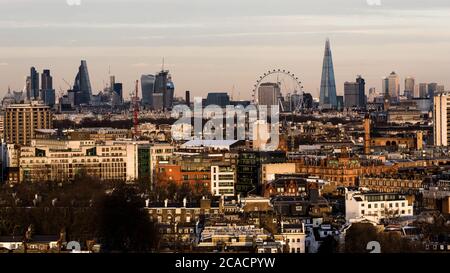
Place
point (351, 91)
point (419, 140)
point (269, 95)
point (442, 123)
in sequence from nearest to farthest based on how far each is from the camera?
point (351, 91) < point (269, 95) < point (442, 123) < point (419, 140)

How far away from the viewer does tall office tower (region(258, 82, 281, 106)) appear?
18428 mm

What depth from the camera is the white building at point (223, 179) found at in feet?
48.3

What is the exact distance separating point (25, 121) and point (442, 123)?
766 cm

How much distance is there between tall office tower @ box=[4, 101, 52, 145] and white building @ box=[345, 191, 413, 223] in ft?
32.1

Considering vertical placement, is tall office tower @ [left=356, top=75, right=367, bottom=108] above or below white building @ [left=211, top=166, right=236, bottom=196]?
above

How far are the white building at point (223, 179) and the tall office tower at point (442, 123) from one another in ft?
26.0

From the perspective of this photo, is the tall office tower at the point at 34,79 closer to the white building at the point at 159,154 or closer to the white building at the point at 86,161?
the white building at the point at 86,161

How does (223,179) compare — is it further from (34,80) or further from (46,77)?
(46,77)

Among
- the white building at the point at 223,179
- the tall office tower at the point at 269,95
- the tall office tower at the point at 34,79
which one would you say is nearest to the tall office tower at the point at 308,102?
the tall office tower at the point at 269,95

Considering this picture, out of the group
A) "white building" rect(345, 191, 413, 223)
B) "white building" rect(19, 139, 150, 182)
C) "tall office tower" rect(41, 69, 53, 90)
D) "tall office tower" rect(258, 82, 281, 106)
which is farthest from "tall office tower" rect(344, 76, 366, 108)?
"white building" rect(19, 139, 150, 182)

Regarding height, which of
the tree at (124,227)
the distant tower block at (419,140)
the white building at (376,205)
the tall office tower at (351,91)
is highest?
the tall office tower at (351,91)

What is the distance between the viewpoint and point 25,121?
22.8m

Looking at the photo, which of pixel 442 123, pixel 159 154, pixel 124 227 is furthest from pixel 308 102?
pixel 124 227

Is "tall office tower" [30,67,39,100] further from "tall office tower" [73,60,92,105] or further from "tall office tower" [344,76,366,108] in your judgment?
"tall office tower" [344,76,366,108]
